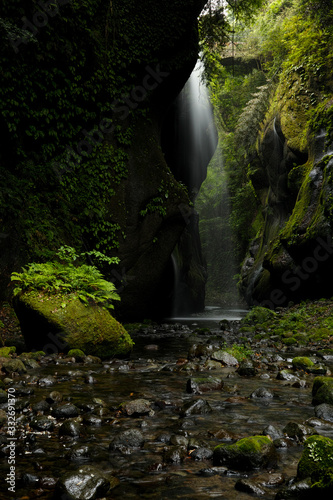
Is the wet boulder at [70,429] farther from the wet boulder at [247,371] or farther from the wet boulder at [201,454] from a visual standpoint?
the wet boulder at [247,371]

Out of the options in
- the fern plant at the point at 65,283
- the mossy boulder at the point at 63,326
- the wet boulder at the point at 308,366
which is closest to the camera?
the wet boulder at the point at 308,366

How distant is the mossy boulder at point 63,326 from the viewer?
6844 mm

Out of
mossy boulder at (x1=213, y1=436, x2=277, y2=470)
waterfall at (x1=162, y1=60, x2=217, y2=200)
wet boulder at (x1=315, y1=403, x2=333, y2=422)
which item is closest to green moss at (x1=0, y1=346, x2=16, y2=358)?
mossy boulder at (x1=213, y1=436, x2=277, y2=470)

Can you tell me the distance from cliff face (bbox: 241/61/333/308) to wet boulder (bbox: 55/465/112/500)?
522 inches

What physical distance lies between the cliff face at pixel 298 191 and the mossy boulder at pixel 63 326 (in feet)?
33.3

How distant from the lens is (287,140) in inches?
750

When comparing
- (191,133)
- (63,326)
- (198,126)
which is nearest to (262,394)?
(63,326)

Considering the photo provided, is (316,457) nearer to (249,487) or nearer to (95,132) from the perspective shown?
(249,487)

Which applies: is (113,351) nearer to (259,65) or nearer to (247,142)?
(247,142)

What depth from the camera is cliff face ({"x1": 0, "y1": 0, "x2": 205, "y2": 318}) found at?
34.3 feet

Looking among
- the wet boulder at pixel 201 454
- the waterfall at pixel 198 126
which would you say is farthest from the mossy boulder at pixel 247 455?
the waterfall at pixel 198 126

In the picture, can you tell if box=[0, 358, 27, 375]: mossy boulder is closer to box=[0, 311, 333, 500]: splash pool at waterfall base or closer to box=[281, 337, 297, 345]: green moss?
box=[0, 311, 333, 500]: splash pool at waterfall base

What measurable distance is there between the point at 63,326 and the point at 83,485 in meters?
4.83

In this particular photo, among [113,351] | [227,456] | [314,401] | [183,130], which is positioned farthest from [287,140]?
[227,456]
